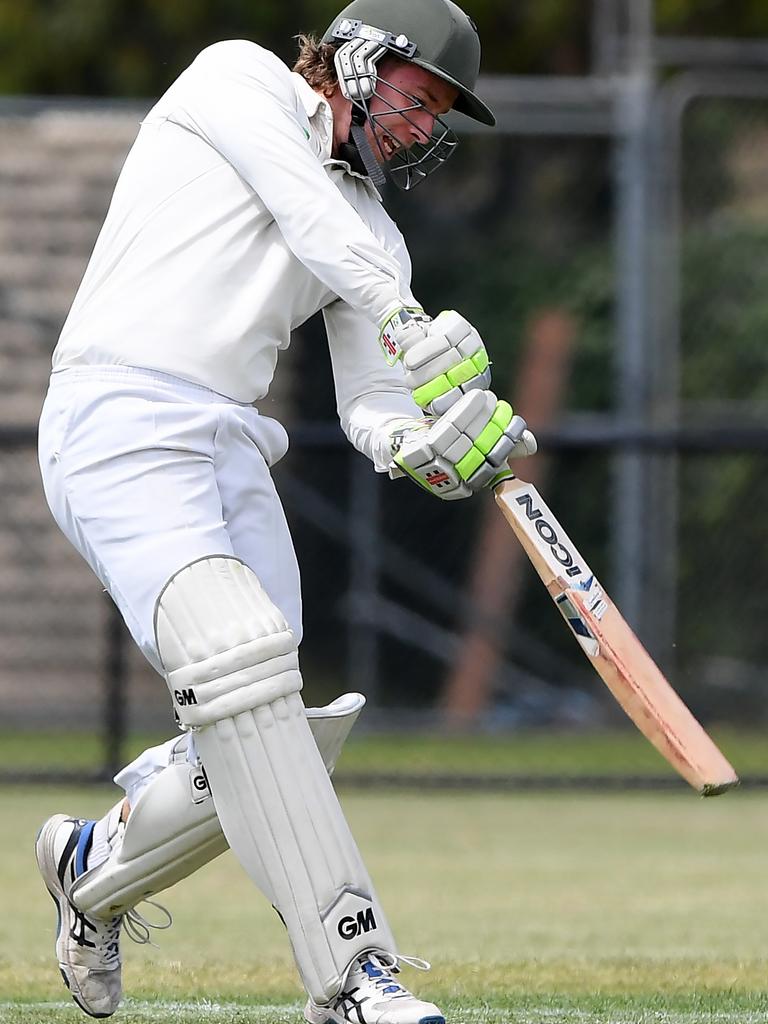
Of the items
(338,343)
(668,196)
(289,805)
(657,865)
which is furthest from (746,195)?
(289,805)

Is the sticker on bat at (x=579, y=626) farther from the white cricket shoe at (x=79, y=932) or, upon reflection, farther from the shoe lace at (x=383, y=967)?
the white cricket shoe at (x=79, y=932)

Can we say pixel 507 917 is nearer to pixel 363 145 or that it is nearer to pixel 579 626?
pixel 579 626

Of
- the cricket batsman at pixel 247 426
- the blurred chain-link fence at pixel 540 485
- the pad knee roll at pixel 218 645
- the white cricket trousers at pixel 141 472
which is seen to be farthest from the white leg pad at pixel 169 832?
the blurred chain-link fence at pixel 540 485

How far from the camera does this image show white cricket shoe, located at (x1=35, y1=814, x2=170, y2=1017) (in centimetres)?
421

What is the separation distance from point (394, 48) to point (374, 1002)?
1797 mm

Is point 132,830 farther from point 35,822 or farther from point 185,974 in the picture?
point 35,822

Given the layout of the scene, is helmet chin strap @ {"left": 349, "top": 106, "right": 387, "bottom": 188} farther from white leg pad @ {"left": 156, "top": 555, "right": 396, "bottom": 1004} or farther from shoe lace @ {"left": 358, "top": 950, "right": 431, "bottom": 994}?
shoe lace @ {"left": 358, "top": 950, "right": 431, "bottom": 994}

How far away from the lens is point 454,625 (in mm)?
11180

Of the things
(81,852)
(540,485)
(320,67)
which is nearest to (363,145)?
(320,67)

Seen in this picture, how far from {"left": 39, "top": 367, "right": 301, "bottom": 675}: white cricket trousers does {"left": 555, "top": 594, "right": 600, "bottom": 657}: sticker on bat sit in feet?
1.66

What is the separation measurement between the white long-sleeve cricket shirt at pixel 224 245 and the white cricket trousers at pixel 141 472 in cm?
6

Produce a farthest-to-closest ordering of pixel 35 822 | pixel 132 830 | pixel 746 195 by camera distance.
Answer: pixel 746 195, pixel 35 822, pixel 132 830

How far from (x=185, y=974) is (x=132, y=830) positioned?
87 cm

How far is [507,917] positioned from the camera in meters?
6.08
